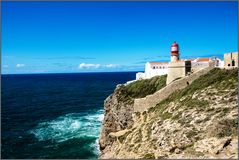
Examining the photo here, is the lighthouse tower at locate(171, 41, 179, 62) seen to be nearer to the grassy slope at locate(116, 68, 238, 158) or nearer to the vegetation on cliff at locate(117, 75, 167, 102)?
the vegetation on cliff at locate(117, 75, 167, 102)

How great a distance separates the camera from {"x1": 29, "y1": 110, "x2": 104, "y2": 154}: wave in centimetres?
4969

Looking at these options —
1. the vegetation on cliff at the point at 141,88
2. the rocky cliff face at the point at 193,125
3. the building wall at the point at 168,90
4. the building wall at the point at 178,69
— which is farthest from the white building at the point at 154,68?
the rocky cliff face at the point at 193,125

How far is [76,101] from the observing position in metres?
89.4

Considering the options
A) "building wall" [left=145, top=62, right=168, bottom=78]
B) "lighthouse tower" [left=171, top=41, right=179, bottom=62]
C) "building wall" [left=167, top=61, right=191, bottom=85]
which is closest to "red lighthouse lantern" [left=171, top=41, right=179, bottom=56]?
"lighthouse tower" [left=171, top=41, right=179, bottom=62]

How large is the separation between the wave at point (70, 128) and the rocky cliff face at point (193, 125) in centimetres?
1116

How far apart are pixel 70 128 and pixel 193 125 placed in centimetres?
3260

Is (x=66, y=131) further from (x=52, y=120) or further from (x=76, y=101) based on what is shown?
(x=76, y=101)

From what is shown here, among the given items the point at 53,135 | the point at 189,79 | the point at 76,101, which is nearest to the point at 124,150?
the point at 189,79

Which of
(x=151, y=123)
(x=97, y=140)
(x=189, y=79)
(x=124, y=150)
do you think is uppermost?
(x=189, y=79)

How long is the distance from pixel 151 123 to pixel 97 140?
1894 centimetres

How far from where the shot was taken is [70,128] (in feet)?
181

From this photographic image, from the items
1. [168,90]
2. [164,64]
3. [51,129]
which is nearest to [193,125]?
[168,90]

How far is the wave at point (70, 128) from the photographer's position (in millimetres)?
49688

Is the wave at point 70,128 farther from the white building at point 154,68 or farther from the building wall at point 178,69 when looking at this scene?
the building wall at point 178,69
